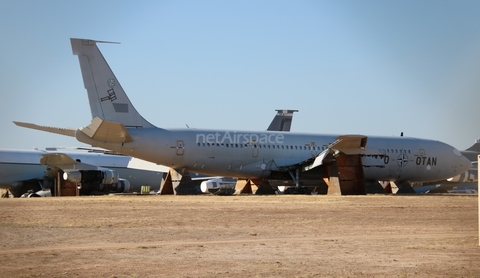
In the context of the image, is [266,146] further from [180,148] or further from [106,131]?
[106,131]

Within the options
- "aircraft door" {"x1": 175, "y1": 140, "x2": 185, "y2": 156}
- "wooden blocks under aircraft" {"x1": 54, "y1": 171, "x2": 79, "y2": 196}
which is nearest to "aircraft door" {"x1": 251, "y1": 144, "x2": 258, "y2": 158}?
"aircraft door" {"x1": 175, "y1": 140, "x2": 185, "y2": 156}

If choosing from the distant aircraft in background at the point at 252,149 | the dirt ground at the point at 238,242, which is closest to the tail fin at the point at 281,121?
the distant aircraft in background at the point at 252,149

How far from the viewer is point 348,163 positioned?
33750mm

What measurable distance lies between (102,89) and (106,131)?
2.51 m

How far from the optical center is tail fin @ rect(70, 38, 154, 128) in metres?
31.4

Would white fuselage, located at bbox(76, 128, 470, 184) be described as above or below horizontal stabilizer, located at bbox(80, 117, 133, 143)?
below

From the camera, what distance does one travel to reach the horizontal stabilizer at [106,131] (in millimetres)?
29766

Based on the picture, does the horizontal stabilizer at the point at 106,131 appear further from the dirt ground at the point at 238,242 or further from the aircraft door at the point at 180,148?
the dirt ground at the point at 238,242

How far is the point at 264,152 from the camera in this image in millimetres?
35812

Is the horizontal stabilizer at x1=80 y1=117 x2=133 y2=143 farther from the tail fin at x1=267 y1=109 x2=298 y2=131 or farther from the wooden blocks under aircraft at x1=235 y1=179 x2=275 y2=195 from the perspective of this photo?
the tail fin at x1=267 y1=109 x2=298 y2=131

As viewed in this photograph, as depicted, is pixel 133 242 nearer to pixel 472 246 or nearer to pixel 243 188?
pixel 472 246

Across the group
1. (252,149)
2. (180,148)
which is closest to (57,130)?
(180,148)

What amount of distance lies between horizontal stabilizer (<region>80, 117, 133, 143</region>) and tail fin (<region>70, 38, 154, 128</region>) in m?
1.40

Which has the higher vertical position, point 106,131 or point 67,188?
point 106,131
